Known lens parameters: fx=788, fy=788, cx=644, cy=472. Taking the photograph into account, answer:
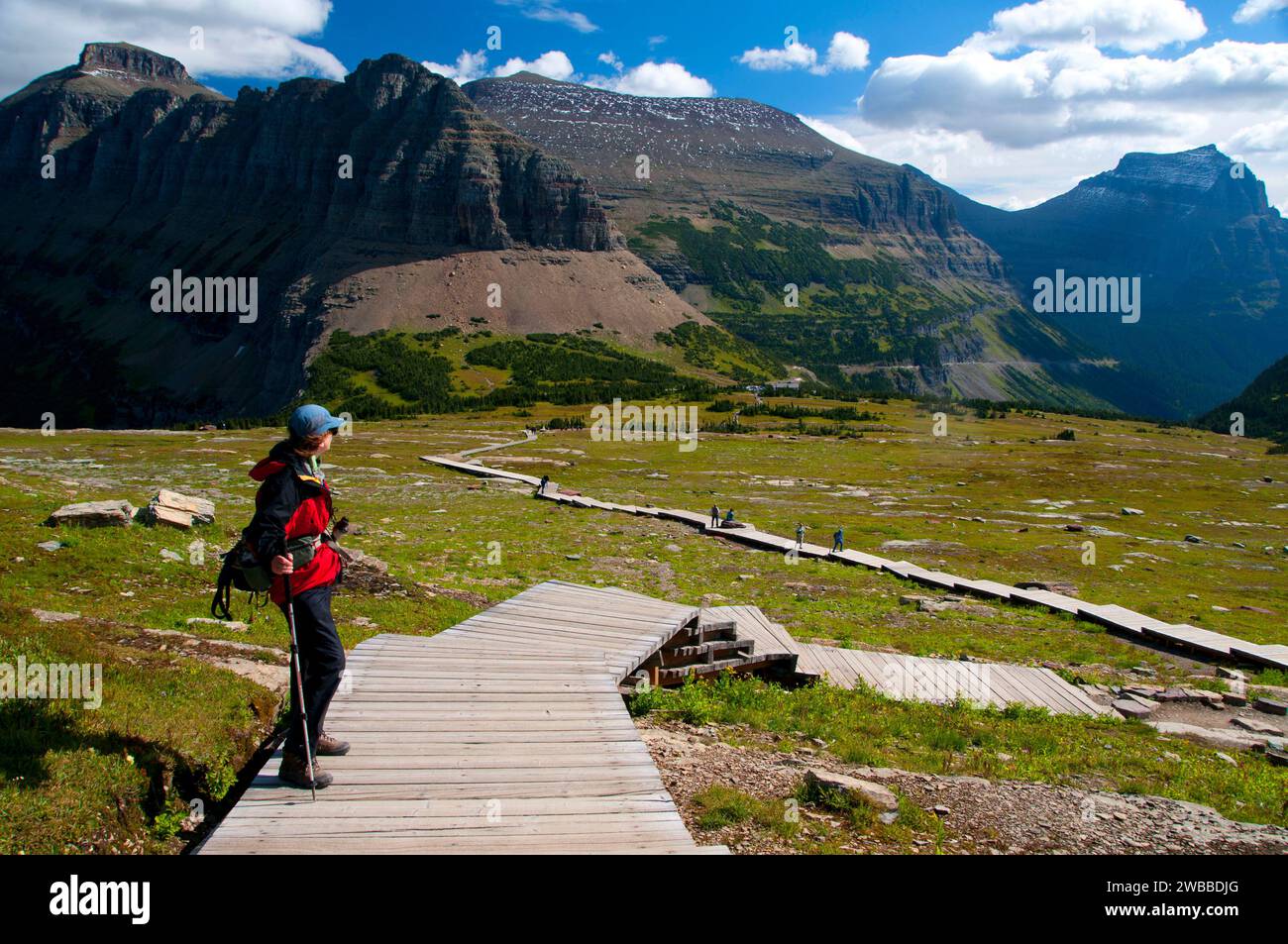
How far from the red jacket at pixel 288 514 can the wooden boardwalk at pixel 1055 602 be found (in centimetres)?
2327

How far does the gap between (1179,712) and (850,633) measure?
7.84m

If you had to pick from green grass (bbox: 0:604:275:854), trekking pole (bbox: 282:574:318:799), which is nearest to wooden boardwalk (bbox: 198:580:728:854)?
trekking pole (bbox: 282:574:318:799)

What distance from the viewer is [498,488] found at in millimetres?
54469

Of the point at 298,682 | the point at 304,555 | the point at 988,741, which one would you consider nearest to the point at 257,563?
the point at 304,555

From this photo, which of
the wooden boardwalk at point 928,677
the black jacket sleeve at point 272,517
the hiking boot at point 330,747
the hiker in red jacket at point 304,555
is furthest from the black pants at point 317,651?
the wooden boardwalk at point 928,677

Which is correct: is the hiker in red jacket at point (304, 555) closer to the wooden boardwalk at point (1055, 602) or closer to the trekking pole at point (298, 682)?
the trekking pole at point (298, 682)

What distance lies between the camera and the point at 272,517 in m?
8.30

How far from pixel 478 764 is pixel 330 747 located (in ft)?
5.40

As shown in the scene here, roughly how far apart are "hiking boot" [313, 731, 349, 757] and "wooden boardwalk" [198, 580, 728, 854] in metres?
0.10

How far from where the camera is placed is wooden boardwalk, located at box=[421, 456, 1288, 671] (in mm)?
21375

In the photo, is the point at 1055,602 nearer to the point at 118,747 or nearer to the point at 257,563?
the point at 257,563

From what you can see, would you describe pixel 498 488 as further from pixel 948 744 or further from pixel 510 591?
pixel 948 744

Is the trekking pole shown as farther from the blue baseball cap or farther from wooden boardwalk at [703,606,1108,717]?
wooden boardwalk at [703,606,1108,717]
